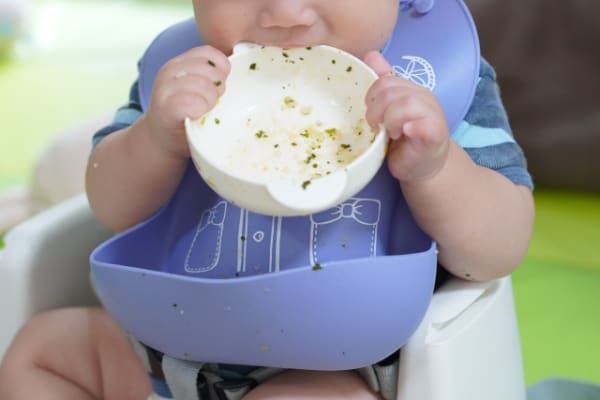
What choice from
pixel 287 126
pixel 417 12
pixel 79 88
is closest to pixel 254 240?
pixel 287 126

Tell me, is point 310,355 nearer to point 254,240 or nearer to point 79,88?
point 254,240

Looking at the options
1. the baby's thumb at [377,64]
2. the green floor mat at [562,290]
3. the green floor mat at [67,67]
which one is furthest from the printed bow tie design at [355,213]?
the green floor mat at [67,67]

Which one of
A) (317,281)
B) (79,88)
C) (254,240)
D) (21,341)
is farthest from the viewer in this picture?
(79,88)

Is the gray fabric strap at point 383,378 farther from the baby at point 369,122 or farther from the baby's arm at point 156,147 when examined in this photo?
the baby's arm at point 156,147

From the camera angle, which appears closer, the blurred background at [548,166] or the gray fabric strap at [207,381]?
the gray fabric strap at [207,381]

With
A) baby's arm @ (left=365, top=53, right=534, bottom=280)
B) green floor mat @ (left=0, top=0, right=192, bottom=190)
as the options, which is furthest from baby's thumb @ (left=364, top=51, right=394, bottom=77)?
green floor mat @ (left=0, top=0, right=192, bottom=190)

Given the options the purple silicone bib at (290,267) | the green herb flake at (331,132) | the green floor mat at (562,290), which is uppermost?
the green herb flake at (331,132)

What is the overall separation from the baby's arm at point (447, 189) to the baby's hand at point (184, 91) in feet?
0.37

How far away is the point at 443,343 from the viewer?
648 mm

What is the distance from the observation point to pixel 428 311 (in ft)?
2.23

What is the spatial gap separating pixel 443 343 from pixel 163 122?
0.27m

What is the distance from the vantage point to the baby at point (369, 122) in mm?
603

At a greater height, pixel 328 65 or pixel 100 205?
pixel 328 65

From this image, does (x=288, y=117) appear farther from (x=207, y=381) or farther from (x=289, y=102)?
(x=207, y=381)
